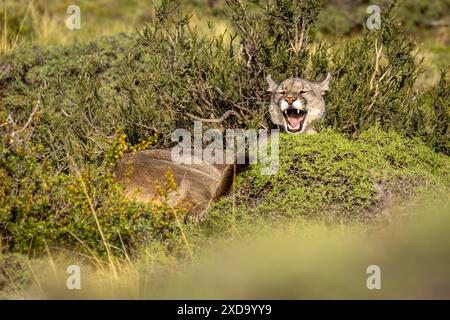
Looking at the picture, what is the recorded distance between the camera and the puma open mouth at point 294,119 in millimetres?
8281

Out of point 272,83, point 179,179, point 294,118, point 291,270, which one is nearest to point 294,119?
point 294,118

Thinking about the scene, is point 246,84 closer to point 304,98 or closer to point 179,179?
point 304,98

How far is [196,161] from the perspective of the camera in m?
7.72

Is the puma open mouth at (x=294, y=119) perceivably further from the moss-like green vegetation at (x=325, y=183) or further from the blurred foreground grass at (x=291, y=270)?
the blurred foreground grass at (x=291, y=270)

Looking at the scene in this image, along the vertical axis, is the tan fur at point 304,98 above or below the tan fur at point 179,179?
above

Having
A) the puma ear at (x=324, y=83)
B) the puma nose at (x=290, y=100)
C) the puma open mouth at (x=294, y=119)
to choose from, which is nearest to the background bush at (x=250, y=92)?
the puma ear at (x=324, y=83)

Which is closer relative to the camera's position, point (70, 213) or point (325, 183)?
point (70, 213)

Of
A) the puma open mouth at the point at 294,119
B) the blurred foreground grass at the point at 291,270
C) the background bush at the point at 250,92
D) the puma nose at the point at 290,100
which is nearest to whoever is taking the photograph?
the blurred foreground grass at the point at 291,270

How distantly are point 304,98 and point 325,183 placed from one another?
3.67 feet

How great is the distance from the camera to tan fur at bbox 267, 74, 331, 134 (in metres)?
8.30

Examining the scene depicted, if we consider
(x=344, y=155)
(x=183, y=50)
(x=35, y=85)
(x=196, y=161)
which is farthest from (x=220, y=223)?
(x=35, y=85)

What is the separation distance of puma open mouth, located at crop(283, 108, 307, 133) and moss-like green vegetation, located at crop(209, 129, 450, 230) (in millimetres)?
282

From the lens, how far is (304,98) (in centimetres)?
827

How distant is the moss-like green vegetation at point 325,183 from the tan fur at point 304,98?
1.10ft
